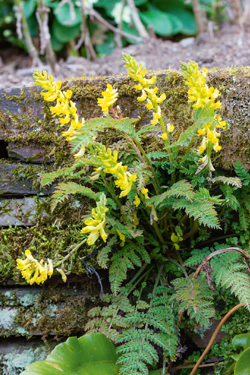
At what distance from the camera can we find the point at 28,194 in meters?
1.67

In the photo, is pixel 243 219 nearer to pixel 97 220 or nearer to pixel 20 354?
pixel 97 220

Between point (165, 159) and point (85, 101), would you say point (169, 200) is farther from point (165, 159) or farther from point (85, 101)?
point (85, 101)

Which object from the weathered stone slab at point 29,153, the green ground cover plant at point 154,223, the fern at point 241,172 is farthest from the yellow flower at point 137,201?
the weathered stone slab at point 29,153

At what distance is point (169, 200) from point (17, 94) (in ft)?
3.80

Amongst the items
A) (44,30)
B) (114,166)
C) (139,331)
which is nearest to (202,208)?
(114,166)

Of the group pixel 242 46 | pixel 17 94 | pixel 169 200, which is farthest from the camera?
pixel 242 46

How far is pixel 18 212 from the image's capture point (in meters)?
1.65

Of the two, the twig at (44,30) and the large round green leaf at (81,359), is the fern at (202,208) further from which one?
the twig at (44,30)

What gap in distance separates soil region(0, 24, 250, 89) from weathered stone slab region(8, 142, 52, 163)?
1172 millimetres

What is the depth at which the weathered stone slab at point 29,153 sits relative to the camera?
166 centimetres

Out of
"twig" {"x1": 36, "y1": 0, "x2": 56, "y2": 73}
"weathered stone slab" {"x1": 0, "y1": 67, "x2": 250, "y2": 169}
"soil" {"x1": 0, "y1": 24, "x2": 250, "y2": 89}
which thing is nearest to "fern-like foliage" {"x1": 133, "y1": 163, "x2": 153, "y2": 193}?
"weathered stone slab" {"x1": 0, "y1": 67, "x2": 250, "y2": 169}

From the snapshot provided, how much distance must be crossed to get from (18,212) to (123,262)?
738 millimetres

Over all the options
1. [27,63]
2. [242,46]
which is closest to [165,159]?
[242,46]

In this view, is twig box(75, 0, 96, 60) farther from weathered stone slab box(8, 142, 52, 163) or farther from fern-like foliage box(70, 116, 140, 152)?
fern-like foliage box(70, 116, 140, 152)
